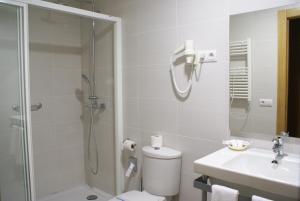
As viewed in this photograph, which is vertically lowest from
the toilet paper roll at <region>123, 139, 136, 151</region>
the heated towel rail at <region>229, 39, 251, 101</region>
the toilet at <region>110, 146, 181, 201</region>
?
the toilet at <region>110, 146, 181, 201</region>

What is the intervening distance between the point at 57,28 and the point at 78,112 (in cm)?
97

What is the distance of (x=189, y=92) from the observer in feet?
6.57

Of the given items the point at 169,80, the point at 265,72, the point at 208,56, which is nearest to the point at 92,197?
the point at 169,80

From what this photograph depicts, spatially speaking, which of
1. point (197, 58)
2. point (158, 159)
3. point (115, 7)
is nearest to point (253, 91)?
point (197, 58)

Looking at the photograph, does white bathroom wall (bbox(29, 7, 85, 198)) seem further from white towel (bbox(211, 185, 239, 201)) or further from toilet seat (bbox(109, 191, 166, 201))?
white towel (bbox(211, 185, 239, 201))

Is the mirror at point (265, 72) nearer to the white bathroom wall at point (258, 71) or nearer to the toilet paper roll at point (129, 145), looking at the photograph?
the white bathroom wall at point (258, 71)

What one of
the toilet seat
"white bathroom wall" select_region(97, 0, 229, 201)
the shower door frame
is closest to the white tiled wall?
"white bathroom wall" select_region(97, 0, 229, 201)

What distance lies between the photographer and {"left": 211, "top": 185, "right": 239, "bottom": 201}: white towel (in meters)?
1.35

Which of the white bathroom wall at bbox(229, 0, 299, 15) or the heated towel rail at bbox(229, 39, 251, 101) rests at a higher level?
the white bathroom wall at bbox(229, 0, 299, 15)

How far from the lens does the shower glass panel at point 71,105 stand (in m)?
2.69

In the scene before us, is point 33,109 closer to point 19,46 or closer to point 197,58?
point 19,46

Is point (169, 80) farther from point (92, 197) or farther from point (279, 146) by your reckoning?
point (92, 197)

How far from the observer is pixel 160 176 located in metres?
2.01

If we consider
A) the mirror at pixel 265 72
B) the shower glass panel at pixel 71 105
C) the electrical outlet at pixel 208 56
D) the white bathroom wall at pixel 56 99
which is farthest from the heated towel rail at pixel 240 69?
the white bathroom wall at pixel 56 99
